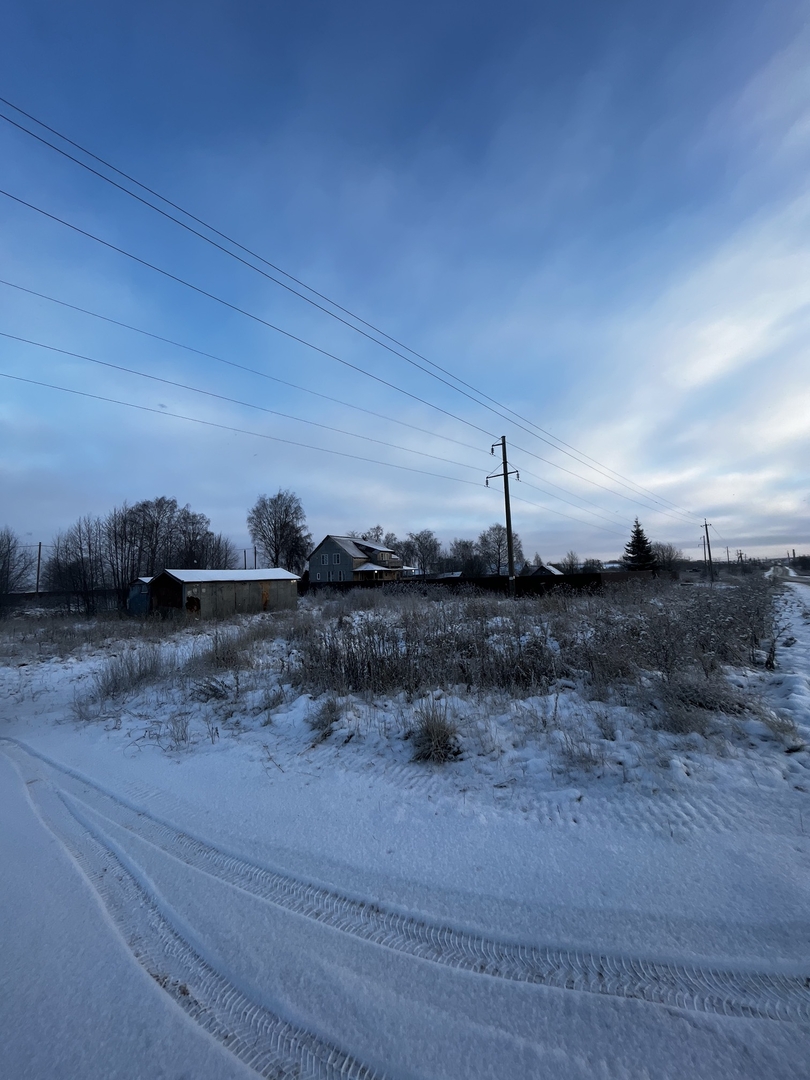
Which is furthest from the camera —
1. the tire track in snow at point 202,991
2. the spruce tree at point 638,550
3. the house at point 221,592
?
the spruce tree at point 638,550

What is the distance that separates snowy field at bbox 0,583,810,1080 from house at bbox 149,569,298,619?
77.9ft

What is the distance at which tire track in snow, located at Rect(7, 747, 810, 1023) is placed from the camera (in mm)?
1991

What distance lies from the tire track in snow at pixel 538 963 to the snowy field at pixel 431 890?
0.5 inches

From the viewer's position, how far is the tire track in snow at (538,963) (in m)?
1.99

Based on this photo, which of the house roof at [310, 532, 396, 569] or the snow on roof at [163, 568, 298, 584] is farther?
the house roof at [310, 532, 396, 569]

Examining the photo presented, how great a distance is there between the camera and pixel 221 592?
30469 mm

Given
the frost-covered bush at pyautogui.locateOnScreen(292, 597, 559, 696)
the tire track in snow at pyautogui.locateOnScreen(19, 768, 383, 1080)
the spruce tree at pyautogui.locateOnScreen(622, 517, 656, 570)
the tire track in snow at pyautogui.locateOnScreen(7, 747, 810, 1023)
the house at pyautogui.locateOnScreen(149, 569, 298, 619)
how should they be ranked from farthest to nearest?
the spruce tree at pyautogui.locateOnScreen(622, 517, 656, 570) < the house at pyautogui.locateOnScreen(149, 569, 298, 619) < the frost-covered bush at pyautogui.locateOnScreen(292, 597, 559, 696) < the tire track in snow at pyautogui.locateOnScreen(7, 747, 810, 1023) < the tire track in snow at pyautogui.locateOnScreen(19, 768, 383, 1080)

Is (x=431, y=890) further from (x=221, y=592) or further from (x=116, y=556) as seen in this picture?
(x=116, y=556)

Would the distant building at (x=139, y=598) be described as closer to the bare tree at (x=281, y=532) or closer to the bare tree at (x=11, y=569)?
the bare tree at (x=11, y=569)

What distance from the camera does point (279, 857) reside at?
329cm

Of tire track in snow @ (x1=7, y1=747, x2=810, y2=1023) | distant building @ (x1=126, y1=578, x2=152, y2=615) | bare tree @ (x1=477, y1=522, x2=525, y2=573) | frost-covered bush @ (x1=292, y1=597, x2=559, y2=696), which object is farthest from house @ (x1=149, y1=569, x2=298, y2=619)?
bare tree @ (x1=477, y1=522, x2=525, y2=573)

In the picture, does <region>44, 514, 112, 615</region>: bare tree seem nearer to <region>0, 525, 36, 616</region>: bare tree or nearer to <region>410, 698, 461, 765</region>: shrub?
<region>0, 525, 36, 616</region>: bare tree

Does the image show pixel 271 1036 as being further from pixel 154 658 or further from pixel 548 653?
pixel 154 658

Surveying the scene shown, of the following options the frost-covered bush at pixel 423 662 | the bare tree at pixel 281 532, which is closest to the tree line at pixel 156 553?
the bare tree at pixel 281 532
